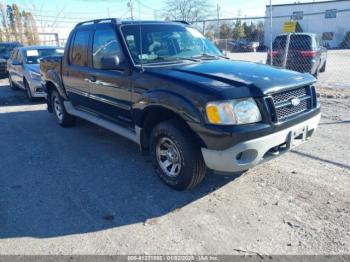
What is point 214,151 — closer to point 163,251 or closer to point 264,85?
point 264,85

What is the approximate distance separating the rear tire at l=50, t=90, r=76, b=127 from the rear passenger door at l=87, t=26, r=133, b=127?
5.26 ft

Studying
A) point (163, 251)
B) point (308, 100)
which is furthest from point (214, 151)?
point (308, 100)

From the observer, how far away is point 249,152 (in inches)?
124

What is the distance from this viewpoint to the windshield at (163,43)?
13.8 ft

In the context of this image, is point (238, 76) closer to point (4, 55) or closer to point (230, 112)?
point (230, 112)

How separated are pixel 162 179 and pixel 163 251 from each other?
4.03 feet

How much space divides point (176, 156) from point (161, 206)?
58 centimetres

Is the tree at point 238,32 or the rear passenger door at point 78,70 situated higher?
the tree at point 238,32

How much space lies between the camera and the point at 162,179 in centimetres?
393

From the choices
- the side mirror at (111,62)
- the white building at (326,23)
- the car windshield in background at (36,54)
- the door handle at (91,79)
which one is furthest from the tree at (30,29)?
the side mirror at (111,62)

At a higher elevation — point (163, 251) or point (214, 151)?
point (214, 151)

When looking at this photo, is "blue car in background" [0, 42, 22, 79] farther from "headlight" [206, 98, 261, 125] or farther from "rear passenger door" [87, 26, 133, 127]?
"headlight" [206, 98, 261, 125]

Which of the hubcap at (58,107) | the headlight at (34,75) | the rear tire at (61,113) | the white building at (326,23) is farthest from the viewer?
the white building at (326,23)

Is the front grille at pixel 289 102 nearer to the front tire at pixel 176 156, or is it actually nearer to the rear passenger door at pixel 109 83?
the front tire at pixel 176 156
